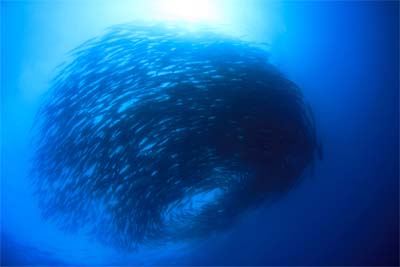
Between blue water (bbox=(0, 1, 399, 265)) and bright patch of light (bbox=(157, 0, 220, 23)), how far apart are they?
81mm

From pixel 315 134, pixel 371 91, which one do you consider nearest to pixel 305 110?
pixel 315 134

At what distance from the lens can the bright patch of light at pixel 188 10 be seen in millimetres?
1311

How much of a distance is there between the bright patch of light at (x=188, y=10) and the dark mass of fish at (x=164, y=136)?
0.25ft

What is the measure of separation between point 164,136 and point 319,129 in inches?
36.9

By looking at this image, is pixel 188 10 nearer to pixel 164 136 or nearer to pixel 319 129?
pixel 164 136

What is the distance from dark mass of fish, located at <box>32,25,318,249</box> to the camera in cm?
132

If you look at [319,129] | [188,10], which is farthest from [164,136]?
[319,129]

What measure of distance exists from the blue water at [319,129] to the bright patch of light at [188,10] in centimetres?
8

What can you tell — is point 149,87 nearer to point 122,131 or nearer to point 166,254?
point 122,131

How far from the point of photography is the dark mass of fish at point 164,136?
4.33 ft

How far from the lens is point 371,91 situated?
1.43 metres

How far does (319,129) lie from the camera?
4.58ft

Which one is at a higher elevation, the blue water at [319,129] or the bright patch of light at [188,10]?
the bright patch of light at [188,10]

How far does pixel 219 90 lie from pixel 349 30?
35.0 inches
